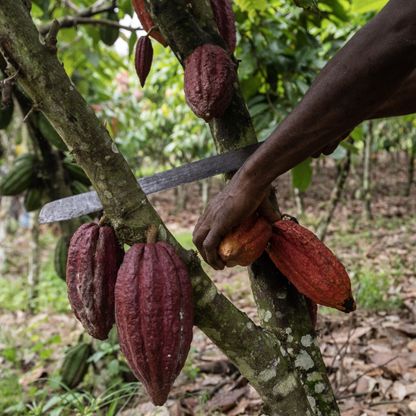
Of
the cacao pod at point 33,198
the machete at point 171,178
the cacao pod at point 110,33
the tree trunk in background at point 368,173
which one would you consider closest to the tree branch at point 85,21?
the cacao pod at point 110,33

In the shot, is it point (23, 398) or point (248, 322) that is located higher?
point (248, 322)

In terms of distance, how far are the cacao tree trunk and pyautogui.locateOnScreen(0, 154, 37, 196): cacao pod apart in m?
1.04

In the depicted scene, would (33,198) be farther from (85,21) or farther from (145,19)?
(145,19)

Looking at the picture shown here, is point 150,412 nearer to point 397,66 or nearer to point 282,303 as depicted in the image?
point 282,303

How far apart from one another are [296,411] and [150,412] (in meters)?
1.02

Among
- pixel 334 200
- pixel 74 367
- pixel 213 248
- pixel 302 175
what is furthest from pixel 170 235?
pixel 334 200

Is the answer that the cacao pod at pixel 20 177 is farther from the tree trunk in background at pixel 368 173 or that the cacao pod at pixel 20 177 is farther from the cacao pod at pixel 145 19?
the tree trunk in background at pixel 368 173

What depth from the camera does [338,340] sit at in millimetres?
2391

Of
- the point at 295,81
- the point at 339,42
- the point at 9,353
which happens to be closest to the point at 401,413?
the point at 295,81

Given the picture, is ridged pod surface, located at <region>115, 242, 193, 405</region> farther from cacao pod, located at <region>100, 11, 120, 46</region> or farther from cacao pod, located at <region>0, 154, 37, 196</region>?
cacao pod, located at <region>100, 11, 120, 46</region>

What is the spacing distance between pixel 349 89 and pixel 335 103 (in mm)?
30

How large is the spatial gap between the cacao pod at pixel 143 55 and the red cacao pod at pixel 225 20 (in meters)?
0.20

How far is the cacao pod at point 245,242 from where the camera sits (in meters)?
0.89

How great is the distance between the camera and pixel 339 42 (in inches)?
85.8
